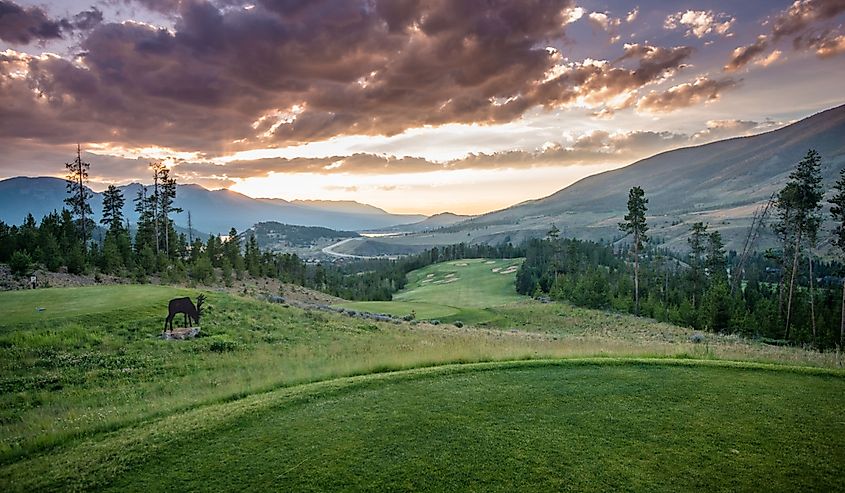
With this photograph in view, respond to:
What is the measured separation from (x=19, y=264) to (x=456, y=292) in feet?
237

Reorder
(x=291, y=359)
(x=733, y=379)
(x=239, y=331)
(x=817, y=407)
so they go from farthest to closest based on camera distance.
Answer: (x=239, y=331), (x=291, y=359), (x=733, y=379), (x=817, y=407)

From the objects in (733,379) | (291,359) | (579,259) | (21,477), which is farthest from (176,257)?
(579,259)

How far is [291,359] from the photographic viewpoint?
16531 millimetres

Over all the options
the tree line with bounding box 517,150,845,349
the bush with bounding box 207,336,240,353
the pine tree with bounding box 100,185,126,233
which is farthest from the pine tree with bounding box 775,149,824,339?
the pine tree with bounding box 100,185,126,233

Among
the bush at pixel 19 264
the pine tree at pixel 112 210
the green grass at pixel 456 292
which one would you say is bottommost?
→ the green grass at pixel 456 292

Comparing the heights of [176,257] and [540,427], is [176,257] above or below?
above

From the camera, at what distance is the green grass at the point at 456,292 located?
149 ft

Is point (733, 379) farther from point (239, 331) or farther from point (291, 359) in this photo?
point (239, 331)

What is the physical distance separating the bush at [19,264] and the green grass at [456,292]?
24.4 metres

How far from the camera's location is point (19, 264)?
3159 centimetres

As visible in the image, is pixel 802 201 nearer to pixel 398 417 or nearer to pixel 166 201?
→ pixel 398 417

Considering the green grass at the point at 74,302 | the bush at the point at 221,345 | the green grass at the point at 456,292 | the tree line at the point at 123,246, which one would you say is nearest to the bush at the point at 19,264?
the tree line at the point at 123,246

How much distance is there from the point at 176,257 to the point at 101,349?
139 feet

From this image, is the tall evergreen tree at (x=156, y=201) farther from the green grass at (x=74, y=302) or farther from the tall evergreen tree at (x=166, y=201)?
the green grass at (x=74, y=302)
